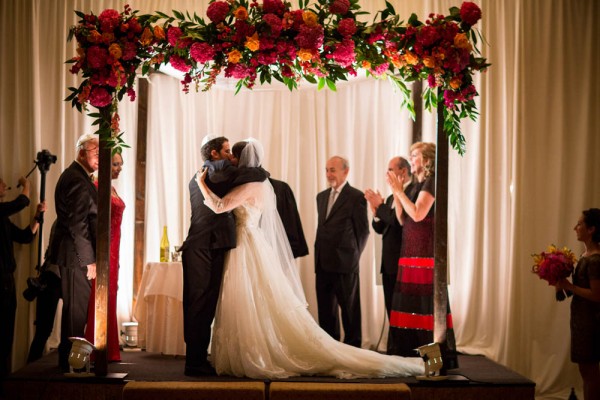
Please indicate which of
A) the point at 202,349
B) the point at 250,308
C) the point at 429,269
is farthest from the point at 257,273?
the point at 429,269

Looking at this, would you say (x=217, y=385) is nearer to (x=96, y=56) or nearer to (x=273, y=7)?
(x=96, y=56)

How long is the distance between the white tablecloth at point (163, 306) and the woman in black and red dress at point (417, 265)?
1.82 meters

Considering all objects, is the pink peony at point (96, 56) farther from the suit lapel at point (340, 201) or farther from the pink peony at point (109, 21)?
the suit lapel at point (340, 201)

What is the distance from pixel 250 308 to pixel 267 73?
1.63 metres

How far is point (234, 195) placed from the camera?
5391mm

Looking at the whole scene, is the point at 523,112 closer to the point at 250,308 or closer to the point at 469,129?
the point at 469,129

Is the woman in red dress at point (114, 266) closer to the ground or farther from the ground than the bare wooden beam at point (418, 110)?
closer to the ground

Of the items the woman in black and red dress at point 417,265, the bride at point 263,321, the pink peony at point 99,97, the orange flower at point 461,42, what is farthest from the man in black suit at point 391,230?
the pink peony at point 99,97

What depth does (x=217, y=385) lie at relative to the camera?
10.6 ft

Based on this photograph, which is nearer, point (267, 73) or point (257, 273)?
point (267, 73)

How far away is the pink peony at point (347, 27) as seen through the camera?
459 centimetres

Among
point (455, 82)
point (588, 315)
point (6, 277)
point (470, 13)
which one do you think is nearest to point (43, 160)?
point (6, 277)

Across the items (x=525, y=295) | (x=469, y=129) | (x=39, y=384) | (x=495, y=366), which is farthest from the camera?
(x=469, y=129)

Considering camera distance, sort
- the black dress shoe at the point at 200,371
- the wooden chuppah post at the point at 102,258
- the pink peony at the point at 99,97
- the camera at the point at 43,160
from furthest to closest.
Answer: the camera at the point at 43,160, the black dress shoe at the point at 200,371, the wooden chuppah post at the point at 102,258, the pink peony at the point at 99,97
